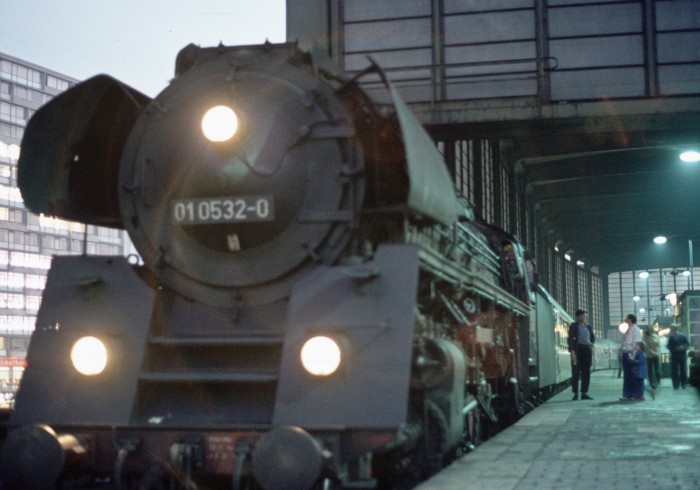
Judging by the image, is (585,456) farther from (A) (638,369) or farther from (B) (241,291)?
(A) (638,369)

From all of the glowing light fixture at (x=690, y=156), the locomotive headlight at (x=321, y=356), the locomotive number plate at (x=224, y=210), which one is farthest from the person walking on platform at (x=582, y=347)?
the locomotive headlight at (x=321, y=356)

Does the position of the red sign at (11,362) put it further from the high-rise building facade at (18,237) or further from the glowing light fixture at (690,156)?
the glowing light fixture at (690,156)

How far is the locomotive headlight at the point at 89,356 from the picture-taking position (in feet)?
18.9

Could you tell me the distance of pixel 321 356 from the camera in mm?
5398

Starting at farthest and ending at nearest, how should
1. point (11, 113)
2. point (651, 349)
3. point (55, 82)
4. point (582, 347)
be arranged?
point (55, 82) < point (11, 113) < point (651, 349) < point (582, 347)

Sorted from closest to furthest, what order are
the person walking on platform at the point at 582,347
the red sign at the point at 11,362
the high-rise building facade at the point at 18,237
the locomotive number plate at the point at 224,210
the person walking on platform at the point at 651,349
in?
the locomotive number plate at the point at 224,210 < the person walking on platform at the point at 582,347 < the person walking on platform at the point at 651,349 < the red sign at the point at 11,362 < the high-rise building facade at the point at 18,237

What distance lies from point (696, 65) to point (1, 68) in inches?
3124

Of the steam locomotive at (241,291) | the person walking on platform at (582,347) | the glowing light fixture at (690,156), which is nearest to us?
the steam locomotive at (241,291)

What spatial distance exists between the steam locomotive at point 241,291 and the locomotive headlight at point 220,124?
2 cm

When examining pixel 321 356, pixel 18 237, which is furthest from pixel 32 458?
pixel 18 237

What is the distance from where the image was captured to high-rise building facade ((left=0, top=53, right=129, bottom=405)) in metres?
79.9

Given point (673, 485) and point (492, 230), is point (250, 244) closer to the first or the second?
point (673, 485)

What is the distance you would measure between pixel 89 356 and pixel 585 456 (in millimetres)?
3785

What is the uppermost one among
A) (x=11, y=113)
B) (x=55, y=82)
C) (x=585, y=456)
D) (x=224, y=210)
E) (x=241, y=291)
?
(x=55, y=82)
